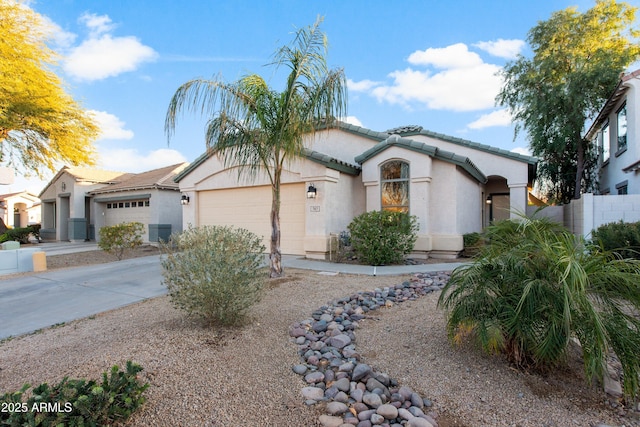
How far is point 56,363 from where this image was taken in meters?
3.62

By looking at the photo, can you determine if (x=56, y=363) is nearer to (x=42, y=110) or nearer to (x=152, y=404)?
(x=152, y=404)

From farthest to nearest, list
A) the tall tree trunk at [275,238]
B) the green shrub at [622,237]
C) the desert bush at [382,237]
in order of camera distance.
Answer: the desert bush at [382,237] < the tall tree trunk at [275,238] < the green shrub at [622,237]

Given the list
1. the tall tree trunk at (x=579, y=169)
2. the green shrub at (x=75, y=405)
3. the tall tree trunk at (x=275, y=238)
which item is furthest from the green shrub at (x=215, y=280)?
the tall tree trunk at (x=579, y=169)

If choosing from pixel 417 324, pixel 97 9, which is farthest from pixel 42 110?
pixel 417 324

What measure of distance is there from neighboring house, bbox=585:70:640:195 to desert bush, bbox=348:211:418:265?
8.06 metres

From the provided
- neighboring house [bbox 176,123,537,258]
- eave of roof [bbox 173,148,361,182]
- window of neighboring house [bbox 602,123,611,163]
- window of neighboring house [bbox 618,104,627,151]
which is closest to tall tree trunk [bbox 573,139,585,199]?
window of neighboring house [bbox 602,123,611,163]

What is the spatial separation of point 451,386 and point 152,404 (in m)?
2.61

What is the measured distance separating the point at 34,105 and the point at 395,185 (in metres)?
15.7

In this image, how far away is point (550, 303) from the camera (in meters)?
2.97

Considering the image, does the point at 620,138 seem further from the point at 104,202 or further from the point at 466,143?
the point at 104,202

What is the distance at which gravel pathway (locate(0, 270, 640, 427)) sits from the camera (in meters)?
2.79

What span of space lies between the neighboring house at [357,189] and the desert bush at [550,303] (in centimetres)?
716

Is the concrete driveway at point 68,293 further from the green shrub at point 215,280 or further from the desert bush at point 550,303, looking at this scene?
the desert bush at point 550,303

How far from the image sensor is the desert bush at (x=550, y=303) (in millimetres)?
2805
